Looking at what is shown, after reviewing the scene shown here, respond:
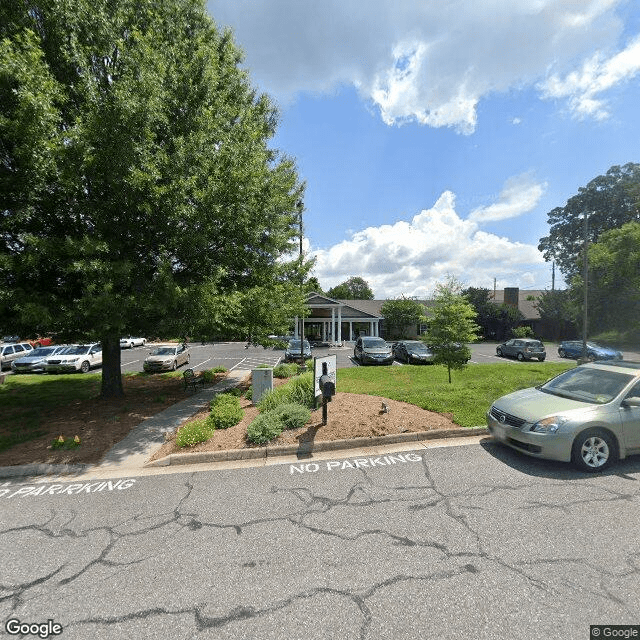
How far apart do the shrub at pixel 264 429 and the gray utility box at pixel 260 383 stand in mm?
2375

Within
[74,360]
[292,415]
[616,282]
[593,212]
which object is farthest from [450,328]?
[593,212]

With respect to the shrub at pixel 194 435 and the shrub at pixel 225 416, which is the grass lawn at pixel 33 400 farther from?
the shrub at pixel 225 416

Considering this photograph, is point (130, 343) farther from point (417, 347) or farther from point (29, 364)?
point (417, 347)

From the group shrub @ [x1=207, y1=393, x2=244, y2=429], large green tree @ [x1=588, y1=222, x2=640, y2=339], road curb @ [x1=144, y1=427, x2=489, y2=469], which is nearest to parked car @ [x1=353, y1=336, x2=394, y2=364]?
shrub @ [x1=207, y1=393, x2=244, y2=429]

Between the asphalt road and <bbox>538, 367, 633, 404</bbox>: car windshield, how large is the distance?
111cm

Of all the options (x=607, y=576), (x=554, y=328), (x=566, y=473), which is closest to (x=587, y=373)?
(x=566, y=473)

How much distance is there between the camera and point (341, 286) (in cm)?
10069

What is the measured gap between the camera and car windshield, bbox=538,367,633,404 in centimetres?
577

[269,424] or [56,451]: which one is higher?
[269,424]

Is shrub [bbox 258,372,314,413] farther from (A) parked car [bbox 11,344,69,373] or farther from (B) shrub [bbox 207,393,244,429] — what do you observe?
(A) parked car [bbox 11,344,69,373]

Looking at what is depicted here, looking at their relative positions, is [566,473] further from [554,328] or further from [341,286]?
[341,286]

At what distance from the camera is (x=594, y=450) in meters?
5.29

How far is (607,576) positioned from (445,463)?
2.66 m

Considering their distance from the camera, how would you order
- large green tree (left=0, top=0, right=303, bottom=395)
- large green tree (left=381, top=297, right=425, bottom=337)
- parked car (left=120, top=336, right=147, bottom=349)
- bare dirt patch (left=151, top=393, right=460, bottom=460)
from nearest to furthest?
bare dirt patch (left=151, top=393, right=460, bottom=460) → large green tree (left=0, top=0, right=303, bottom=395) → parked car (left=120, top=336, right=147, bottom=349) → large green tree (left=381, top=297, right=425, bottom=337)
